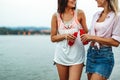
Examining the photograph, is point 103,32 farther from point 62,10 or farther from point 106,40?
point 62,10

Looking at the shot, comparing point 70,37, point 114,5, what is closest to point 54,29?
point 70,37

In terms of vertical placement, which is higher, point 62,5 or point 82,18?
point 62,5

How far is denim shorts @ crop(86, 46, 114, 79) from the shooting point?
448 centimetres

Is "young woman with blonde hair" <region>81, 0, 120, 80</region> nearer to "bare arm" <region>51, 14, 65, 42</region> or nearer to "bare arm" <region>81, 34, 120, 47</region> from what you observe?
"bare arm" <region>81, 34, 120, 47</region>

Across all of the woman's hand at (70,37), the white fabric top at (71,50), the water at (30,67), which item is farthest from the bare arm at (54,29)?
the water at (30,67)

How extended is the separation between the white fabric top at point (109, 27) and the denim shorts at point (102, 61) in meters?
0.15

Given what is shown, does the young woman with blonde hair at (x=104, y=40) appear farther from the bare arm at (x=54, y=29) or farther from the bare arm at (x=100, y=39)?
the bare arm at (x=54, y=29)

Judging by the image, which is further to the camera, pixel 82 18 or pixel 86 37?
pixel 82 18

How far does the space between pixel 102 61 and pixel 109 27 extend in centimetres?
37

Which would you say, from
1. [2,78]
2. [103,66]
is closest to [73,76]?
[103,66]

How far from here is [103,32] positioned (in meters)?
4.52

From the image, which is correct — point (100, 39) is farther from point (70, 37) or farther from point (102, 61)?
point (70, 37)

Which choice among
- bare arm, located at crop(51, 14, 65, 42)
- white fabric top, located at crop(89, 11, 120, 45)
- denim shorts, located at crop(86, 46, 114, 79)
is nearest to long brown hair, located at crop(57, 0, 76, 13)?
bare arm, located at crop(51, 14, 65, 42)

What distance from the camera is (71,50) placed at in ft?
15.7
